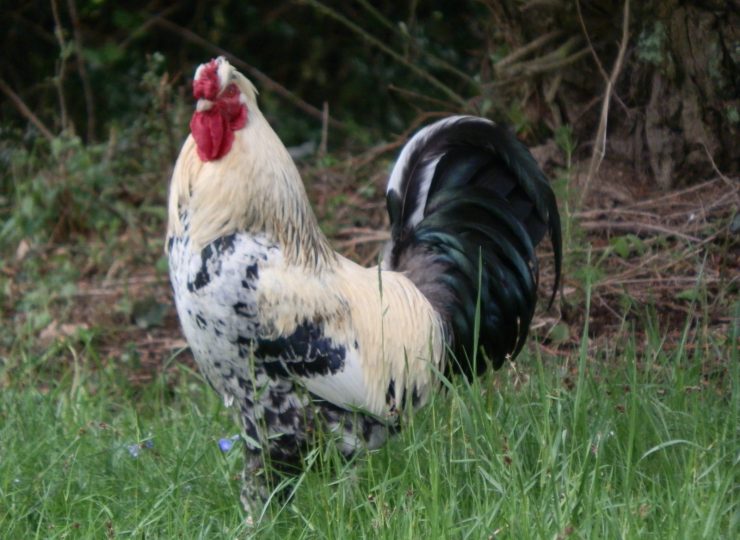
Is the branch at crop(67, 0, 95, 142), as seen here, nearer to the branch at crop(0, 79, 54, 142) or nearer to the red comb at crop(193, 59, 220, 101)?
the branch at crop(0, 79, 54, 142)

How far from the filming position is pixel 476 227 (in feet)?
13.5

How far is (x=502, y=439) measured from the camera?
140 inches

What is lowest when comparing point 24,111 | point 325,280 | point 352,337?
point 352,337

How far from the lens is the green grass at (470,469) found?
10.5ft

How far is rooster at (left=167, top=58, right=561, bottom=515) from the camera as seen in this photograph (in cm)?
358

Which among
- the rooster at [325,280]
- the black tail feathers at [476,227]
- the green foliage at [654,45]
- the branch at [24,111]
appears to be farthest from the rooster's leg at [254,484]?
the branch at [24,111]

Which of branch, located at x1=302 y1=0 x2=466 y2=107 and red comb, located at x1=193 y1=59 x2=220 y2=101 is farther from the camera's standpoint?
branch, located at x1=302 y1=0 x2=466 y2=107

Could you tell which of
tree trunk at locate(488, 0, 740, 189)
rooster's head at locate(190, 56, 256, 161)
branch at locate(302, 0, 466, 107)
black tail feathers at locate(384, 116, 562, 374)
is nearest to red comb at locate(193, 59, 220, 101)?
rooster's head at locate(190, 56, 256, 161)

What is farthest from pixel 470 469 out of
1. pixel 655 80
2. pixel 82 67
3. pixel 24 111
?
pixel 82 67

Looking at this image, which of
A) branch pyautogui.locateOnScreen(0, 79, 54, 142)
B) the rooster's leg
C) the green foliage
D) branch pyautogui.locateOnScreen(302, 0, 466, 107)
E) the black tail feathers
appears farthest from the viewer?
branch pyautogui.locateOnScreen(0, 79, 54, 142)

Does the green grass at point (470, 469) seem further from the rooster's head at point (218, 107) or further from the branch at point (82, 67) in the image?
the branch at point (82, 67)

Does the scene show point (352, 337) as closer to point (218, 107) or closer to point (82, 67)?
point (218, 107)

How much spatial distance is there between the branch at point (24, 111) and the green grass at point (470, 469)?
377cm

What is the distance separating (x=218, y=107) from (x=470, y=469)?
1.33 meters
